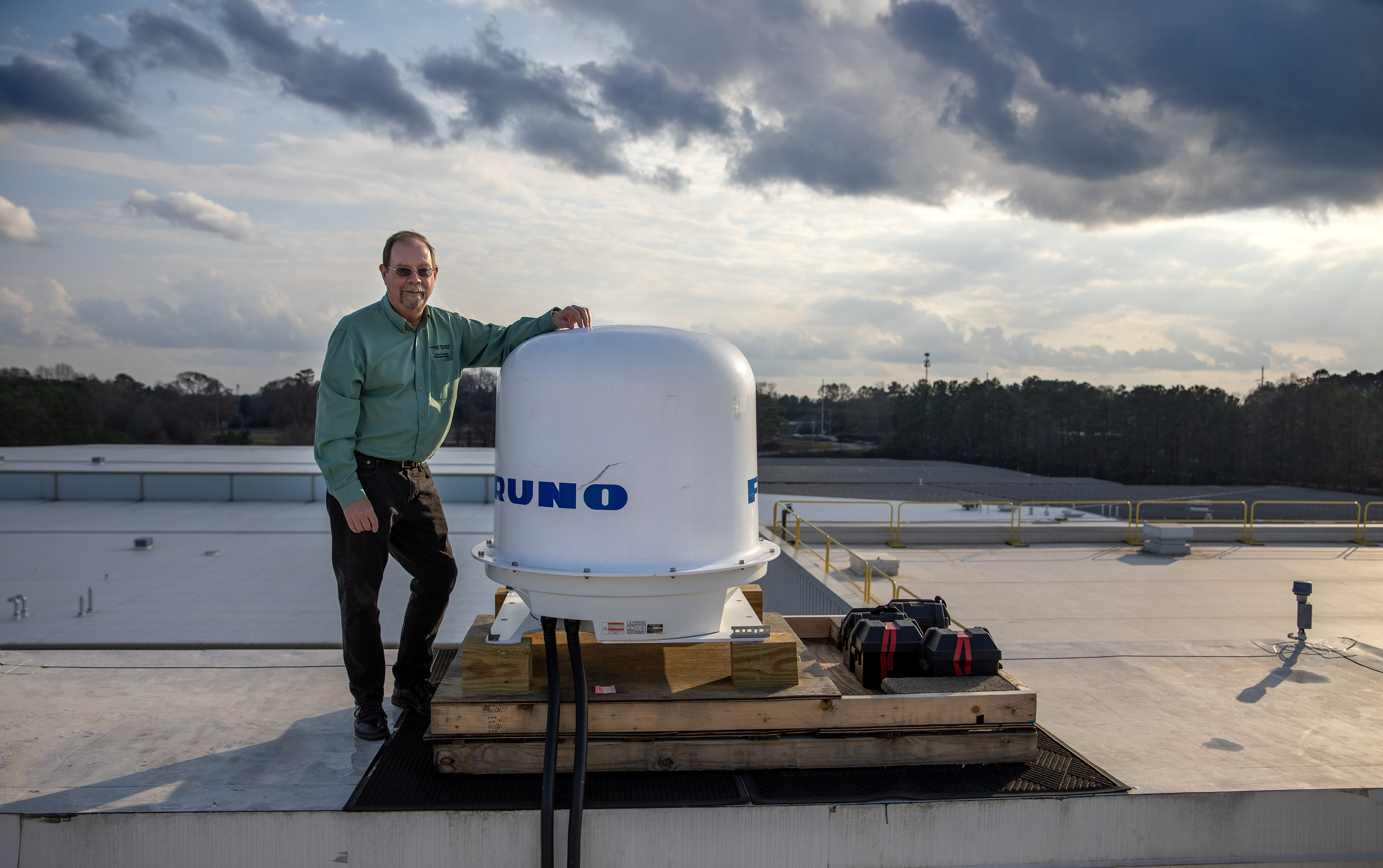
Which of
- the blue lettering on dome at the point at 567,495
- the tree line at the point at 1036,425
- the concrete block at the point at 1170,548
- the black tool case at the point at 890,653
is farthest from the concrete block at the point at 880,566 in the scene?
the tree line at the point at 1036,425

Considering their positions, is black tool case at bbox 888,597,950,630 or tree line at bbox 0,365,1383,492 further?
tree line at bbox 0,365,1383,492

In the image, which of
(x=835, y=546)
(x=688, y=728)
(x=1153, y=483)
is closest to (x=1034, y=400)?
(x=1153, y=483)

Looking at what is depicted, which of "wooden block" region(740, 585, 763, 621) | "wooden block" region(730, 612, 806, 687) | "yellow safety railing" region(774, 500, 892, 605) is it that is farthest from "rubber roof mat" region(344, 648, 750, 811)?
"yellow safety railing" region(774, 500, 892, 605)

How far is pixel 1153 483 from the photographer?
5888cm

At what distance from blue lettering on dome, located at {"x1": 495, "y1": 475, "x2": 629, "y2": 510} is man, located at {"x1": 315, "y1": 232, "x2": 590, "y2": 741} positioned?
76 centimetres

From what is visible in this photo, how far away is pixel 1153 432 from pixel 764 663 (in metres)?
71.1

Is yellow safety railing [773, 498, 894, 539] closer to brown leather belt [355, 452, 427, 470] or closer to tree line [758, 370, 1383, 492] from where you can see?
brown leather belt [355, 452, 427, 470]

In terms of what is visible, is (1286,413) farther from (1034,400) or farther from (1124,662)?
(1124,662)

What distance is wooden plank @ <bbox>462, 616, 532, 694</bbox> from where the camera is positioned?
10.3ft

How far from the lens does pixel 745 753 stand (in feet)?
10.2

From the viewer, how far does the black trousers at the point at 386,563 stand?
348 cm

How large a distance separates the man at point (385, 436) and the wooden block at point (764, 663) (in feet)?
5.25

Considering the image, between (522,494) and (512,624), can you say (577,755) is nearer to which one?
(512,624)

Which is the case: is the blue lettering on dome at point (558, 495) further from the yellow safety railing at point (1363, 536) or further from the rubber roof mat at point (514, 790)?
the yellow safety railing at point (1363, 536)
